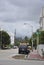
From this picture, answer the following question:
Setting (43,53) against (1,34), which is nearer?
(43,53)

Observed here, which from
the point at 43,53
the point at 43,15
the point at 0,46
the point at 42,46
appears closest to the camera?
the point at 43,53

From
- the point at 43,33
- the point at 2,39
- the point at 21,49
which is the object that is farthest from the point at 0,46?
the point at 43,33

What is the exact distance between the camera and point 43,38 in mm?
43250

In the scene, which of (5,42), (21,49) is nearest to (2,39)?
(5,42)

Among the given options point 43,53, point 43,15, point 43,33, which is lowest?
point 43,53

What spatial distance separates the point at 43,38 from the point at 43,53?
4.47 m

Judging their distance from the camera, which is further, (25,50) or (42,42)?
(25,50)

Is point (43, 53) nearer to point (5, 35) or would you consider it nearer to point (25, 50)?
point (25, 50)

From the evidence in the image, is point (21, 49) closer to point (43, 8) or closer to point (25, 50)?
point (25, 50)

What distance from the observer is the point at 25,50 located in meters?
51.4

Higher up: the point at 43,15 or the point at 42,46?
the point at 43,15

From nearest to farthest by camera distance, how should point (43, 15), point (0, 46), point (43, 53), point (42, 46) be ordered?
point (43, 53) < point (42, 46) < point (43, 15) < point (0, 46)

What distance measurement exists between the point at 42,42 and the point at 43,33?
1671mm

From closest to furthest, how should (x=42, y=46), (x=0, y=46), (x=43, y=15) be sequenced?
(x=42, y=46) → (x=43, y=15) → (x=0, y=46)
